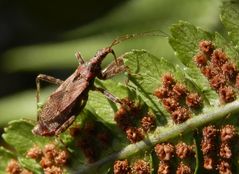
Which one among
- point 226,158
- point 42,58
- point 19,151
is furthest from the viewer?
point 42,58

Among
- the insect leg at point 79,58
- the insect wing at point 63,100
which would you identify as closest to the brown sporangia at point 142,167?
the insect wing at point 63,100

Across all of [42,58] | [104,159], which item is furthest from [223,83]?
[42,58]

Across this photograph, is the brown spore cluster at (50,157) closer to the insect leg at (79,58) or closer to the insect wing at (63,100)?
the insect wing at (63,100)

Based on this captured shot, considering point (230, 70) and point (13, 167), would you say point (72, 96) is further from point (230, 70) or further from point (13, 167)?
point (230, 70)

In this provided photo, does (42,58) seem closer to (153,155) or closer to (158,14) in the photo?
(158,14)

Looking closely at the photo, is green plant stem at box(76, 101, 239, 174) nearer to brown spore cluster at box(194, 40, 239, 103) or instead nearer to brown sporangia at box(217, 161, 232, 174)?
brown spore cluster at box(194, 40, 239, 103)

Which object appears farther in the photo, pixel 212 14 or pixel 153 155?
pixel 212 14
